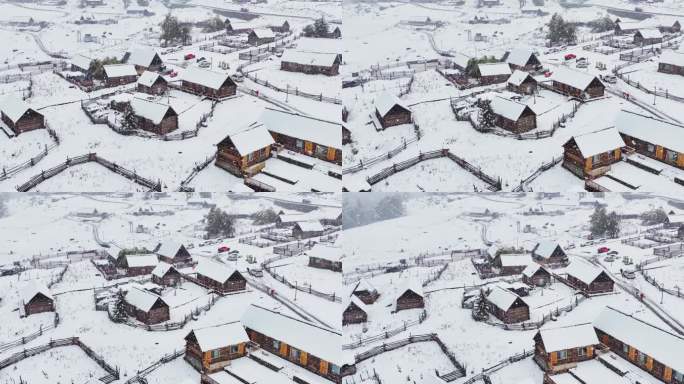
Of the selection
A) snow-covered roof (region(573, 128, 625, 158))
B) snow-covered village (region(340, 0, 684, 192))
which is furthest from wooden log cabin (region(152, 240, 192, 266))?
snow-covered roof (region(573, 128, 625, 158))

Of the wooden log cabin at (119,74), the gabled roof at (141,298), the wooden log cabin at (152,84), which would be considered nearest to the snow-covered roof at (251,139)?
the wooden log cabin at (152,84)

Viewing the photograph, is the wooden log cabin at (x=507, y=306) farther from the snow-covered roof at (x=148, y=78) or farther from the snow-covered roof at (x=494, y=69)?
the snow-covered roof at (x=148, y=78)

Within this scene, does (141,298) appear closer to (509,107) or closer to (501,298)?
(501,298)

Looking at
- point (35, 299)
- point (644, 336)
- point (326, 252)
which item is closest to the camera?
point (644, 336)

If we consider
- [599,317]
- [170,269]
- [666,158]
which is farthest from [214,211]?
[666,158]

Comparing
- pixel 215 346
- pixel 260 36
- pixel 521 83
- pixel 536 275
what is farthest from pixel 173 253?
pixel 521 83

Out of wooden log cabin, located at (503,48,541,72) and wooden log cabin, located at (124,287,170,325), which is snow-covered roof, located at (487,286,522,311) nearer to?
wooden log cabin, located at (503,48,541,72)

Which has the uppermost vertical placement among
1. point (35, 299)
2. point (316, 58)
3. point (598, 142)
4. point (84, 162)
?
point (316, 58)
